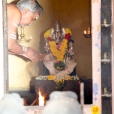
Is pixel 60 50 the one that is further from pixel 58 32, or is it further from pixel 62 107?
pixel 62 107

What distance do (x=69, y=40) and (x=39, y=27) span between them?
0.13 m

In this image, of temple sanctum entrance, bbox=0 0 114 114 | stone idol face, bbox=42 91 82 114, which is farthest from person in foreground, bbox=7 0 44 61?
stone idol face, bbox=42 91 82 114

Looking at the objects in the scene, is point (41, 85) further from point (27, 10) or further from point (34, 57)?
point (27, 10)

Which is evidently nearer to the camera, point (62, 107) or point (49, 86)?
point (62, 107)

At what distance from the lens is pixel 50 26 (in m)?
0.85

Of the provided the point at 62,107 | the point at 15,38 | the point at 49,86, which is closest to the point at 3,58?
the point at 15,38

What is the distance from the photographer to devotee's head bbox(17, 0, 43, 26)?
33.7 inches

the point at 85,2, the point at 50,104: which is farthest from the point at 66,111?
the point at 85,2

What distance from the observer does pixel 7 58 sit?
0.87 metres

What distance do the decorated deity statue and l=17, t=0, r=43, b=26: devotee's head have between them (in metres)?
0.08

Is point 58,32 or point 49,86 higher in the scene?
point 58,32

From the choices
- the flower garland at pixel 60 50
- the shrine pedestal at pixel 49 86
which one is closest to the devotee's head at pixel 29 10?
the flower garland at pixel 60 50

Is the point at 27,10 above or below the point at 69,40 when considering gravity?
above

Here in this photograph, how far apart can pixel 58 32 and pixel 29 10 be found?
0.15 metres
